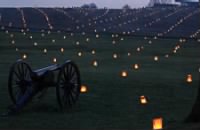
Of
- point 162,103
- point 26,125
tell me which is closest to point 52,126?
point 26,125

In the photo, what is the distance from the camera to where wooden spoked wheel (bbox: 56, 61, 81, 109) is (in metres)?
14.7

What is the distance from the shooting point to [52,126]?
12.9 meters

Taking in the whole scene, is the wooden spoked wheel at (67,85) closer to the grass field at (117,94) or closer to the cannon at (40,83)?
the cannon at (40,83)

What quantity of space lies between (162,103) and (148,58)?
15.1 metres

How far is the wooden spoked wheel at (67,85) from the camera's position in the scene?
48.2 ft

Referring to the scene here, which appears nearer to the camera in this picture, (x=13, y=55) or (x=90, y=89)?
(x=90, y=89)

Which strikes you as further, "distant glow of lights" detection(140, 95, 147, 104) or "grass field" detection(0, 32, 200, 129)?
"distant glow of lights" detection(140, 95, 147, 104)

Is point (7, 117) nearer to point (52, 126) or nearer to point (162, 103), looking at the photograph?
point (52, 126)

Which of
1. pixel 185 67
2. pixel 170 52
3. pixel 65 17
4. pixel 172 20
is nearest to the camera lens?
pixel 185 67

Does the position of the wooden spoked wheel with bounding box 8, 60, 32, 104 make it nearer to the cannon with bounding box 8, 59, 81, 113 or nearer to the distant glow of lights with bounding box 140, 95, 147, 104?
the cannon with bounding box 8, 59, 81, 113

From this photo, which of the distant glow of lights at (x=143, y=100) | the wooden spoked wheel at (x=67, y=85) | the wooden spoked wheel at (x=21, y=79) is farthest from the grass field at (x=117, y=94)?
the wooden spoked wheel at (x=21, y=79)

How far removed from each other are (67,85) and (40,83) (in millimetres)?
618

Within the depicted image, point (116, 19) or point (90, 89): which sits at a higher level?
point (116, 19)

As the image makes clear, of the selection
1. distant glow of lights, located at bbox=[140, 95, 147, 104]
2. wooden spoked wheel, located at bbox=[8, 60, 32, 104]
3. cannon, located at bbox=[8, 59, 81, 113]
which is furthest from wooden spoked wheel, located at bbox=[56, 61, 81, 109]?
distant glow of lights, located at bbox=[140, 95, 147, 104]
